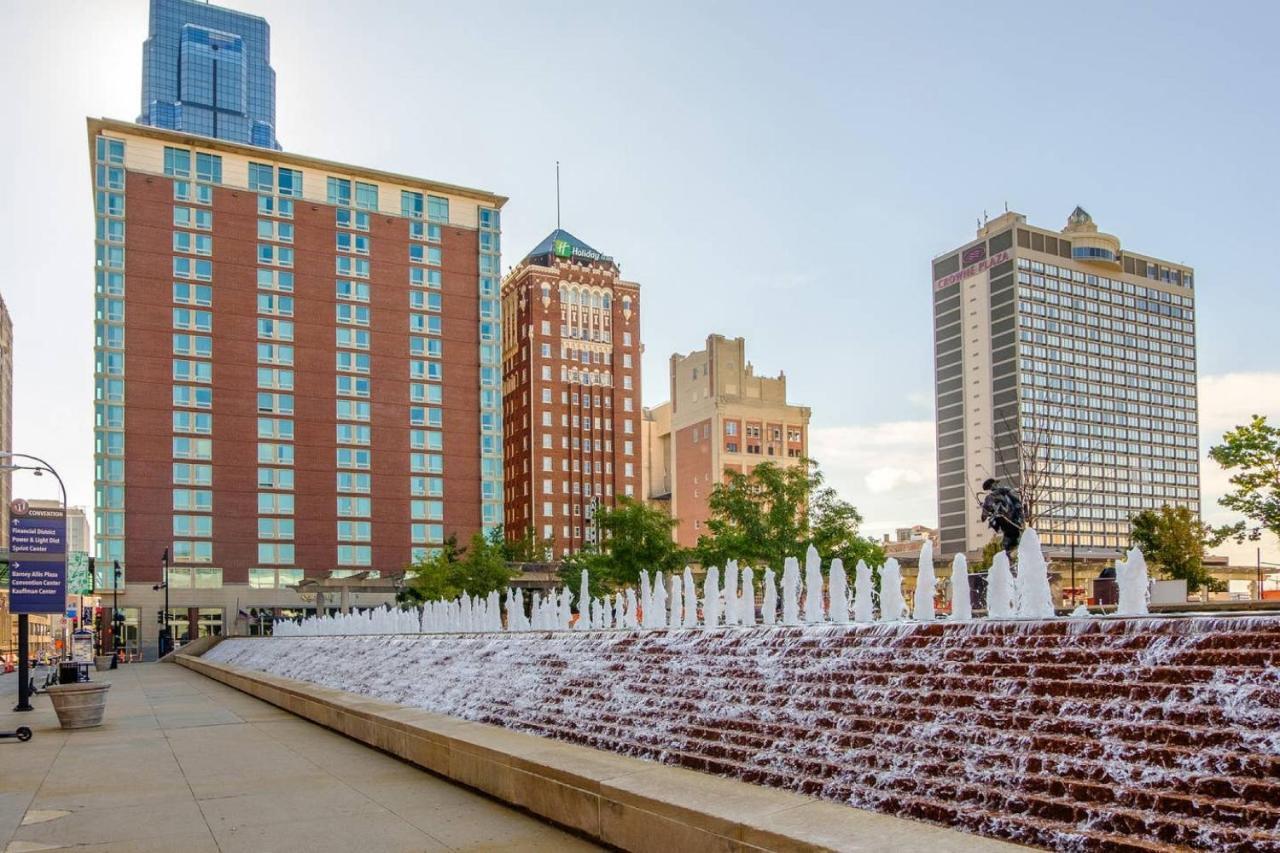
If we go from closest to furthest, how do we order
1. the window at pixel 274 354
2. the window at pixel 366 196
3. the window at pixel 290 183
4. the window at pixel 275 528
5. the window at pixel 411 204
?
the window at pixel 275 528 < the window at pixel 274 354 < the window at pixel 290 183 < the window at pixel 366 196 < the window at pixel 411 204

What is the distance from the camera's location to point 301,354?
88.7 meters

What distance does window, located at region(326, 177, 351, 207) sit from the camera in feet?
298

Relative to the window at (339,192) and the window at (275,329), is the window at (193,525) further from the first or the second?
the window at (339,192)

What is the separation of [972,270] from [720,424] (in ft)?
167

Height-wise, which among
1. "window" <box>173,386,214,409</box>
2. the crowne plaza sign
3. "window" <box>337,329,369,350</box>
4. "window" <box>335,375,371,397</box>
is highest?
the crowne plaza sign

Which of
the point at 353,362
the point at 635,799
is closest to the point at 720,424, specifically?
the point at 353,362

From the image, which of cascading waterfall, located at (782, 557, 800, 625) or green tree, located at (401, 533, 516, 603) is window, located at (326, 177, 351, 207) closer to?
green tree, located at (401, 533, 516, 603)

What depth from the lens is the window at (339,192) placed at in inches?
3573

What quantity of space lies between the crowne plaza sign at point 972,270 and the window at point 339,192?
326ft

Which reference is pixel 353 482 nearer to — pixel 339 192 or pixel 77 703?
pixel 339 192

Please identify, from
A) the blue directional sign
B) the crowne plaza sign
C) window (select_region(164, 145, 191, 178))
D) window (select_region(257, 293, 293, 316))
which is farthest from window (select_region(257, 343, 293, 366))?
the crowne plaza sign

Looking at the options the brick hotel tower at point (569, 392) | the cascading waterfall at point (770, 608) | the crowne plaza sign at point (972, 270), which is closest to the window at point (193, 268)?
the brick hotel tower at point (569, 392)

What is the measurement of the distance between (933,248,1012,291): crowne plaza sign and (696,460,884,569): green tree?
122 metres

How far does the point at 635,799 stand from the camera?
751cm
